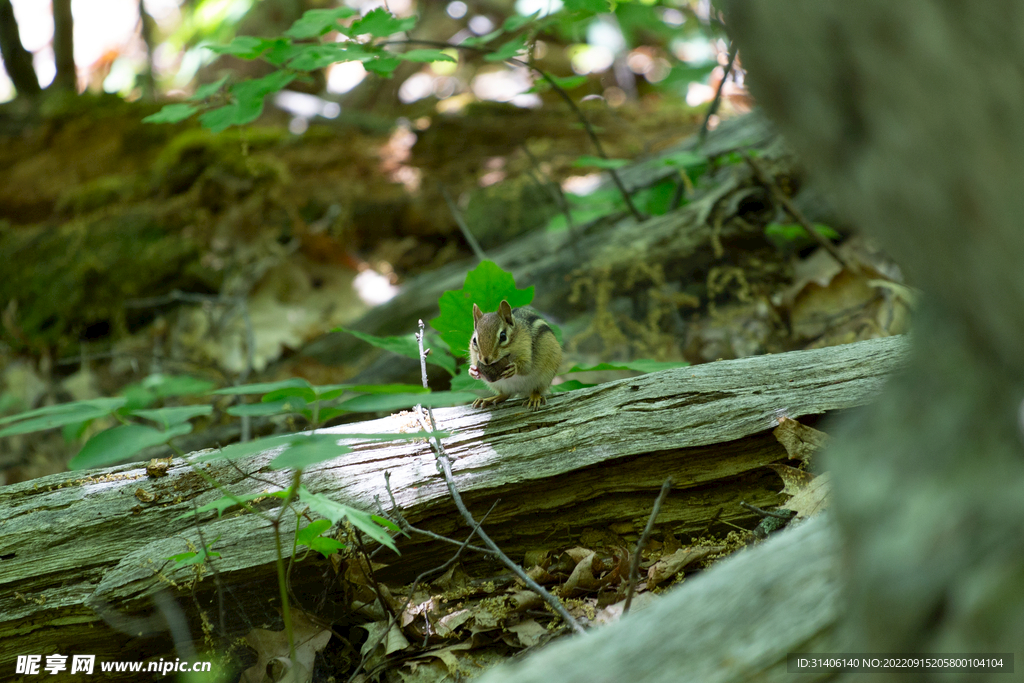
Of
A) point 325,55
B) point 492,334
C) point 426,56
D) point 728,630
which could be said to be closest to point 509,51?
point 426,56

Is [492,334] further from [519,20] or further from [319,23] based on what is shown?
[319,23]

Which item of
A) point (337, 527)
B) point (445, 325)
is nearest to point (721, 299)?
point (445, 325)

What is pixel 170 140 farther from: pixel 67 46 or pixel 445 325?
pixel 445 325

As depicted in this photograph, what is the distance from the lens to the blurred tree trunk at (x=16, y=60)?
24.6 feet

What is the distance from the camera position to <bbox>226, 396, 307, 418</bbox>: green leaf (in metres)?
1.38

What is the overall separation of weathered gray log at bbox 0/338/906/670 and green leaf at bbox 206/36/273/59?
1.92 metres

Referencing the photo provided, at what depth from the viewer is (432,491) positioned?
256cm

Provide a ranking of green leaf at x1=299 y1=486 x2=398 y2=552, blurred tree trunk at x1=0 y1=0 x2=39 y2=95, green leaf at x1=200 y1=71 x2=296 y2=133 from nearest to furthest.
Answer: green leaf at x1=299 y1=486 x2=398 y2=552 → green leaf at x1=200 y1=71 x2=296 y2=133 → blurred tree trunk at x1=0 y1=0 x2=39 y2=95

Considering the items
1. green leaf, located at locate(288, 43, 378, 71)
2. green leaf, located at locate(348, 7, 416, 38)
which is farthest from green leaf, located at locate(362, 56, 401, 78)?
green leaf, located at locate(348, 7, 416, 38)

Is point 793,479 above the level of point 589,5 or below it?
below

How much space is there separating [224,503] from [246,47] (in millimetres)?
2385

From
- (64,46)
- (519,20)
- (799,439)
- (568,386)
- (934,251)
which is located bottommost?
(568,386)

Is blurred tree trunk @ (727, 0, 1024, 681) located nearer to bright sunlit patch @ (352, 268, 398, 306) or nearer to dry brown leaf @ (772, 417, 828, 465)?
dry brown leaf @ (772, 417, 828, 465)

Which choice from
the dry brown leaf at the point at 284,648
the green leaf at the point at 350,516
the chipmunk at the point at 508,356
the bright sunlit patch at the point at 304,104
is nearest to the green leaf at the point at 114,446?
the green leaf at the point at 350,516
